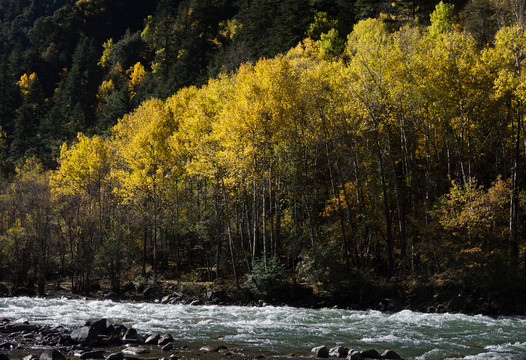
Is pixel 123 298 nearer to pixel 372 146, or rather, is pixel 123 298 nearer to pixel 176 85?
pixel 372 146

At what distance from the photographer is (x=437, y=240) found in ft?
61.0

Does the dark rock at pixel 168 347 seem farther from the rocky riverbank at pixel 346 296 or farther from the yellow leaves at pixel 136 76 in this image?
the yellow leaves at pixel 136 76

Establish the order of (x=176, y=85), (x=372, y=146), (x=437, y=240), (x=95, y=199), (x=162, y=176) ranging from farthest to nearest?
(x=176, y=85)
(x=95, y=199)
(x=162, y=176)
(x=372, y=146)
(x=437, y=240)

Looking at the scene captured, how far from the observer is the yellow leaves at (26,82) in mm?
95062

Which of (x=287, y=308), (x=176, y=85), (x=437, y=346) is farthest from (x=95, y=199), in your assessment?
(x=176, y=85)

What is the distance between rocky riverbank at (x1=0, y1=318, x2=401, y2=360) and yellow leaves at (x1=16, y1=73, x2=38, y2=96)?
9625 centimetres

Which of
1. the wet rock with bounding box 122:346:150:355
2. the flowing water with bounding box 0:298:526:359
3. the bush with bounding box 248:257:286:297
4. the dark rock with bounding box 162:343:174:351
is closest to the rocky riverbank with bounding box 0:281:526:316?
the bush with bounding box 248:257:286:297

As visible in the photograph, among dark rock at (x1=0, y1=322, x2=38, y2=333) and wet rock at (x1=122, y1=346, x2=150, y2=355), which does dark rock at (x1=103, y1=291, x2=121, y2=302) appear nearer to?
dark rock at (x1=0, y1=322, x2=38, y2=333)

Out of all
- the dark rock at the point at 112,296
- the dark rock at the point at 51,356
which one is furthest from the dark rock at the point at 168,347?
the dark rock at the point at 112,296

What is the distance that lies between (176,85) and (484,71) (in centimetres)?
4746

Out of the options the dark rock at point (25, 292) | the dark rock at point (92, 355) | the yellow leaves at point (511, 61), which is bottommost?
the dark rock at point (25, 292)

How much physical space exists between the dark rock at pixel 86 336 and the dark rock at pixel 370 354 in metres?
6.71

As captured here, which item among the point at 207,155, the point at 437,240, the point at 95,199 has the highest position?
the point at 207,155

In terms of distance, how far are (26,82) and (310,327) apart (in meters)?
104
